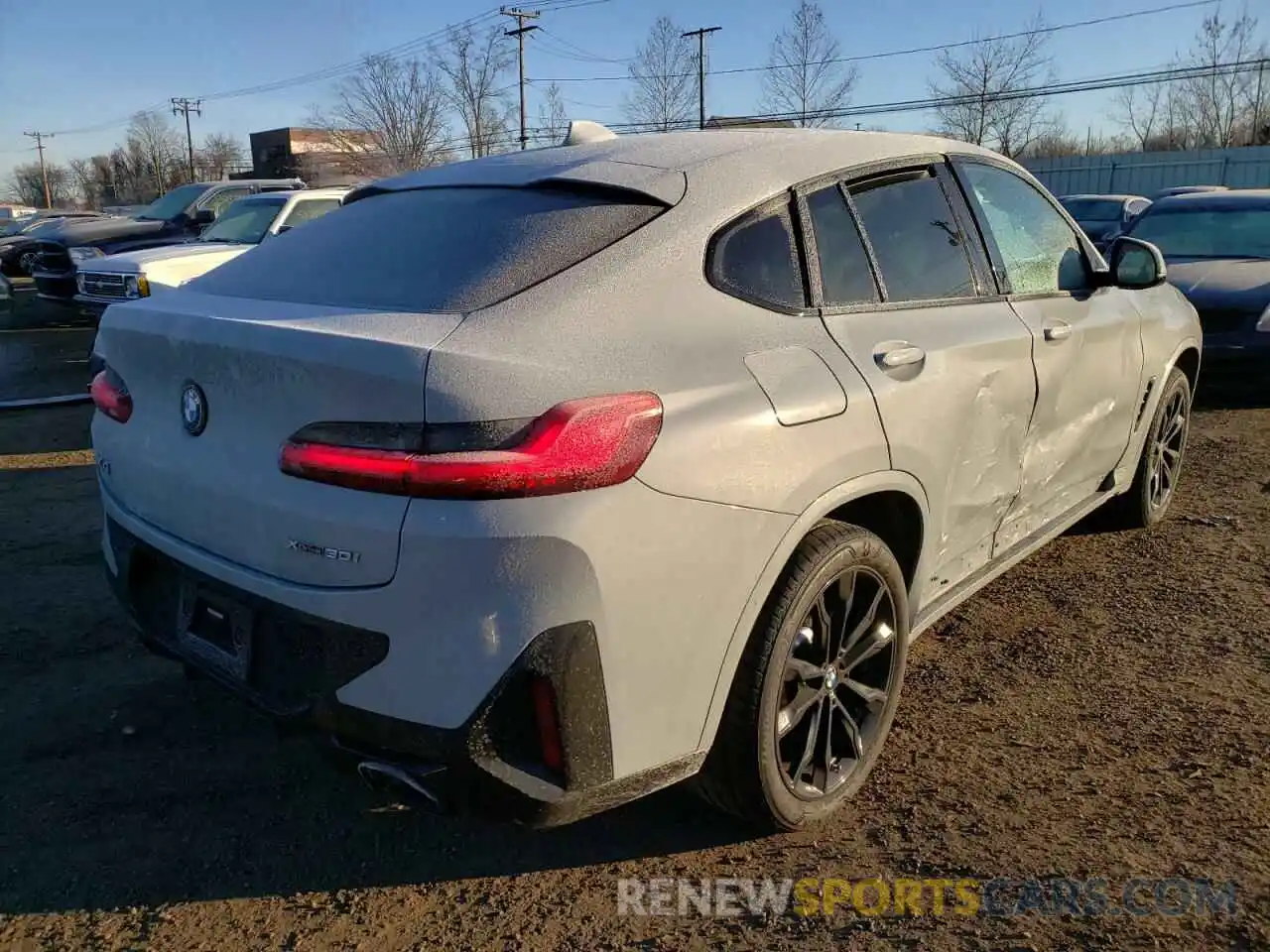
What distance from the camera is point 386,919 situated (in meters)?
2.38

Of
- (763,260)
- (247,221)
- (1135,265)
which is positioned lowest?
(1135,265)

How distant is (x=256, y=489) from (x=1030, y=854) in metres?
2.05

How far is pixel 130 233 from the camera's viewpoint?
13.7 m

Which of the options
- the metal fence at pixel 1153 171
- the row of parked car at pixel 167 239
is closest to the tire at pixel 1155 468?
the row of parked car at pixel 167 239

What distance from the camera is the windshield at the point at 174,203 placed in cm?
1391

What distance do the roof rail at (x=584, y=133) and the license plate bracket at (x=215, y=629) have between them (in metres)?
1.86

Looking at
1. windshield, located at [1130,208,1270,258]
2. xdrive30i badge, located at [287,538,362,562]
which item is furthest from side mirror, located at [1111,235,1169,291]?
windshield, located at [1130,208,1270,258]

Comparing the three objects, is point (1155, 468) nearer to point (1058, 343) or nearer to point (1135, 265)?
point (1135, 265)

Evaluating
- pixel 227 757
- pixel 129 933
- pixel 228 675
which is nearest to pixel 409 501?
pixel 228 675

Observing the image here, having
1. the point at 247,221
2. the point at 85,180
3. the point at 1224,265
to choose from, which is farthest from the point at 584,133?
the point at 85,180

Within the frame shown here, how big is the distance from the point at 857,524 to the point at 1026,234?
159cm

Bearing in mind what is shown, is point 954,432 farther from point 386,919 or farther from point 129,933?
point 129,933

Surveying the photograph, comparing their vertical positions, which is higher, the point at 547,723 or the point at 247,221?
the point at 247,221

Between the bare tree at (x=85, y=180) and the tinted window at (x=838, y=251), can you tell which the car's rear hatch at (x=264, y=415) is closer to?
the tinted window at (x=838, y=251)
